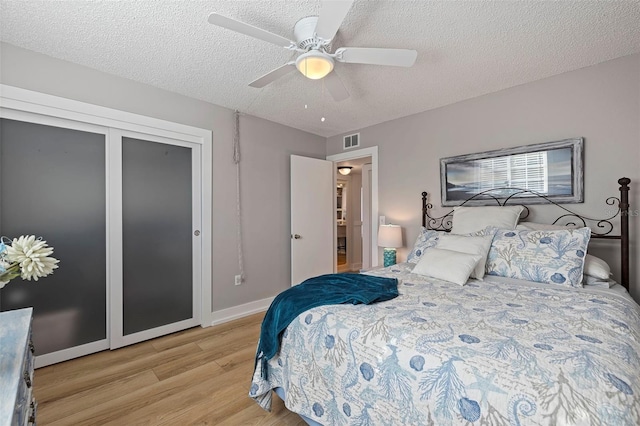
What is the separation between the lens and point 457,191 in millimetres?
3123

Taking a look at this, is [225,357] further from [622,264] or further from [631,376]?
[622,264]

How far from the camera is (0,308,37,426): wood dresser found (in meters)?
0.72

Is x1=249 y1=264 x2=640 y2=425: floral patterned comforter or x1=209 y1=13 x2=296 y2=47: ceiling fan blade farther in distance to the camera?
x1=209 y1=13 x2=296 y2=47: ceiling fan blade

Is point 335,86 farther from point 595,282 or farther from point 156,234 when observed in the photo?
point 595,282

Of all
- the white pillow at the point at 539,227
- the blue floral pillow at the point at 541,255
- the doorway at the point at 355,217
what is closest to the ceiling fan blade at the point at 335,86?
the blue floral pillow at the point at 541,255

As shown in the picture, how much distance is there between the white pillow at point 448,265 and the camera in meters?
2.02

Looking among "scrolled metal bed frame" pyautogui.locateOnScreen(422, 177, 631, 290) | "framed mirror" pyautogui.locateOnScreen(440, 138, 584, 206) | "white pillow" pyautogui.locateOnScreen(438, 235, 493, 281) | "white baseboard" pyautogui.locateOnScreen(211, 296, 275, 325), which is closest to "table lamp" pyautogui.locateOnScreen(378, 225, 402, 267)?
"scrolled metal bed frame" pyautogui.locateOnScreen(422, 177, 631, 290)

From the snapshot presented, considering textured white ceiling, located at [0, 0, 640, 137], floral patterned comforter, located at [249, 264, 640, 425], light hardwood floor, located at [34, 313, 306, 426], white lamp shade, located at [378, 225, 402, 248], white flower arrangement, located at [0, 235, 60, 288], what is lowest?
light hardwood floor, located at [34, 313, 306, 426]

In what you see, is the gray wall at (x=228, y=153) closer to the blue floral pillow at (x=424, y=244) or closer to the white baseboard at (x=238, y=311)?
the white baseboard at (x=238, y=311)

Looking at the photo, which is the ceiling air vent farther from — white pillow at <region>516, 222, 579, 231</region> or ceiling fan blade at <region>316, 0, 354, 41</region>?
ceiling fan blade at <region>316, 0, 354, 41</region>

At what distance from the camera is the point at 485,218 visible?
259 centimetres

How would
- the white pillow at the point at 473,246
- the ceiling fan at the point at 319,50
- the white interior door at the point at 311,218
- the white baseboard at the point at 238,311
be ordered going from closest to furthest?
the ceiling fan at the point at 319,50
the white pillow at the point at 473,246
the white baseboard at the point at 238,311
the white interior door at the point at 311,218

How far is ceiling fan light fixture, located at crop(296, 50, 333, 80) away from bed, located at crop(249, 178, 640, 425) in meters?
1.54

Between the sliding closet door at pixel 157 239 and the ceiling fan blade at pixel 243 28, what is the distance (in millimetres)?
1757
